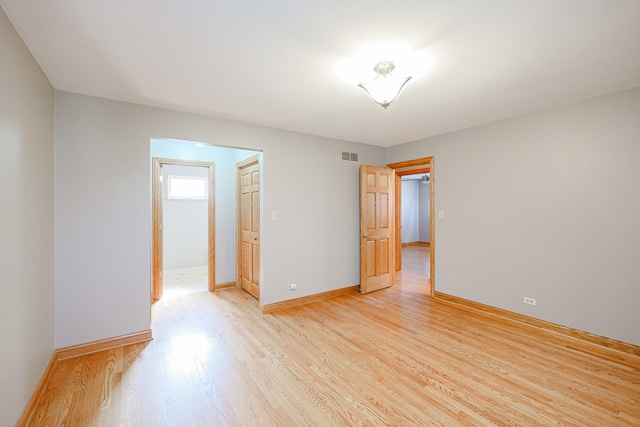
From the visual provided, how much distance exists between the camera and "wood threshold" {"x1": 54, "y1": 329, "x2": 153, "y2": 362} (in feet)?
8.17

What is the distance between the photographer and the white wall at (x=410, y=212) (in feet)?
32.4

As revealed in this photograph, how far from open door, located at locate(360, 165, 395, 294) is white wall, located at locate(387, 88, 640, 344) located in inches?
39.2

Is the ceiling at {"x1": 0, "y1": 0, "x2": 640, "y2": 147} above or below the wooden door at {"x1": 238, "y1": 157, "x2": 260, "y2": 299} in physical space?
above

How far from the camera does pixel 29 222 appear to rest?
6.19ft

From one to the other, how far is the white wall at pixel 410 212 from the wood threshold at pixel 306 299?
19.4 feet

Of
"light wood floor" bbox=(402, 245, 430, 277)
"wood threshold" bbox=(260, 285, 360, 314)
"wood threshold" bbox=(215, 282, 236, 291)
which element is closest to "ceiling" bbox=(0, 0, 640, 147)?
"wood threshold" bbox=(260, 285, 360, 314)

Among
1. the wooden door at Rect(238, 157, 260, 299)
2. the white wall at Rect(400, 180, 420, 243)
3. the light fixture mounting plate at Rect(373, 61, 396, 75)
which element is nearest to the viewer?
the light fixture mounting plate at Rect(373, 61, 396, 75)

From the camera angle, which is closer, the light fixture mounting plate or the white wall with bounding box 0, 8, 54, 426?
the white wall with bounding box 0, 8, 54, 426

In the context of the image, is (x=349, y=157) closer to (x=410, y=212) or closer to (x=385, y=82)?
(x=385, y=82)

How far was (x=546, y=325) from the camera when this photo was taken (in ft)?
9.93

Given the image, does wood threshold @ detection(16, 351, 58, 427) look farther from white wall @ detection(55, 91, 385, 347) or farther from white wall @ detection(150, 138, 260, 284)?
white wall @ detection(150, 138, 260, 284)

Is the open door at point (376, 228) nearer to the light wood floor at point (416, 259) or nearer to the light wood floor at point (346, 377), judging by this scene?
the light wood floor at point (346, 377)

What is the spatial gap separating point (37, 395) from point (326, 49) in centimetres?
317

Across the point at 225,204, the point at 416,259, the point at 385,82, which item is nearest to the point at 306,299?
the point at 225,204
